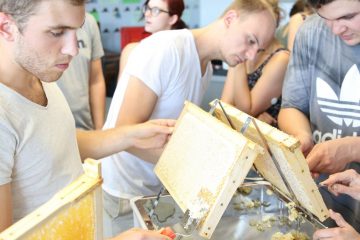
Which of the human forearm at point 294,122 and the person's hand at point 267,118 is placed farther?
the person's hand at point 267,118

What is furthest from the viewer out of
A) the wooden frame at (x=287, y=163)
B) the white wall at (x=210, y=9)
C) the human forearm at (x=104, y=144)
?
the white wall at (x=210, y=9)

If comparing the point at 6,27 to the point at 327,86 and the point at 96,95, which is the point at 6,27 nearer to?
the point at 327,86

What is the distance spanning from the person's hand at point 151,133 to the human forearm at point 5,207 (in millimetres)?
517

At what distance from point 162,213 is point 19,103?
19.6 inches

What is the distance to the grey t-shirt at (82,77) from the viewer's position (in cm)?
217

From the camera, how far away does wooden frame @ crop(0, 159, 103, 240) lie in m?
0.61

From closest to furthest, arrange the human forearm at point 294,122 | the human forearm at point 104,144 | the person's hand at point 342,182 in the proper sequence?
the person's hand at point 342,182 < the human forearm at point 104,144 < the human forearm at point 294,122

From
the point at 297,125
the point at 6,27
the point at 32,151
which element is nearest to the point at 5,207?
the point at 32,151

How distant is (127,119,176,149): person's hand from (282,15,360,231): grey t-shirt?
0.55 m

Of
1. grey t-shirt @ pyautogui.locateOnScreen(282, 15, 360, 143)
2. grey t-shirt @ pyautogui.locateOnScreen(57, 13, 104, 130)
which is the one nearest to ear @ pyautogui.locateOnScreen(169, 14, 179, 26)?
grey t-shirt @ pyautogui.locateOnScreen(57, 13, 104, 130)

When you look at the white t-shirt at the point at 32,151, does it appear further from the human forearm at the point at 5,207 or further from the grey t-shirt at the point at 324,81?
the grey t-shirt at the point at 324,81

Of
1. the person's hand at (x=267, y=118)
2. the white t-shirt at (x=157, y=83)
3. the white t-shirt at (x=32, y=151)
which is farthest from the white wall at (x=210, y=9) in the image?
the white t-shirt at (x=32, y=151)

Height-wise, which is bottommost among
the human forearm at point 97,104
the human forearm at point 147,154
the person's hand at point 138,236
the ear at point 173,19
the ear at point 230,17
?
the human forearm at point 97,104

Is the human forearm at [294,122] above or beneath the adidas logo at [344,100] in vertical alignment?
beneath
